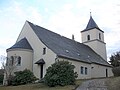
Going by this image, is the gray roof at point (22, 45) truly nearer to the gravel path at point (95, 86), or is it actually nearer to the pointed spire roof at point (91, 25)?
the gravel path at point (95, 86)

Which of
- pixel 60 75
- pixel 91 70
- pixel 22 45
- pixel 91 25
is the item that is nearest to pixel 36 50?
pixel 22 45

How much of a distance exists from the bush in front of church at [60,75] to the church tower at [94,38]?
22.3 m

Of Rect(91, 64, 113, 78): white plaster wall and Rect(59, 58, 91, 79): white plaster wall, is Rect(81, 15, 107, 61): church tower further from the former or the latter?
Rect(59, 58, 91, 79): white plaster wall

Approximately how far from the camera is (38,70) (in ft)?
96.4

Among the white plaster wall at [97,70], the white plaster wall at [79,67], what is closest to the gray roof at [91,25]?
the white plaster wall at [97,70]

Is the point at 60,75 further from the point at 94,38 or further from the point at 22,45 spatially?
the point at 94,38

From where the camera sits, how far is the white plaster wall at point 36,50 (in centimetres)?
2853

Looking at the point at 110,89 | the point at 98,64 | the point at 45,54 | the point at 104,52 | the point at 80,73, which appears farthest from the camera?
the point at 104,52

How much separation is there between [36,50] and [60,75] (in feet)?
30.2

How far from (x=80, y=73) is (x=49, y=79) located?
1136 cm

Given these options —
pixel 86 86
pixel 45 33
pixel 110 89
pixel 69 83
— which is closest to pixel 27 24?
pixel 45 33

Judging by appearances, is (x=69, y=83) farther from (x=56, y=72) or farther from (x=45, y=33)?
(x=45, y=33)

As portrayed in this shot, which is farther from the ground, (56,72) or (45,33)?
(45,33)

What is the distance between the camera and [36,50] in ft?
99.5
